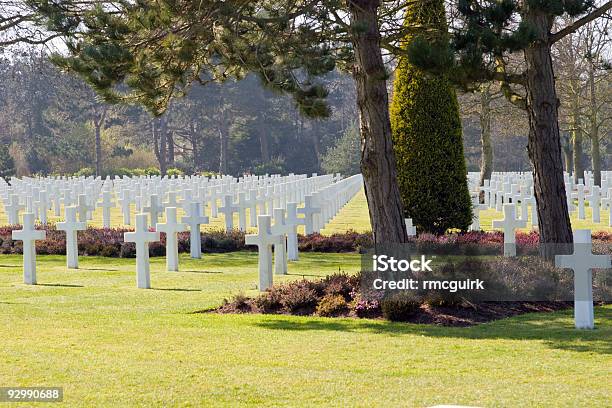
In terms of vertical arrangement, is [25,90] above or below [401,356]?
above

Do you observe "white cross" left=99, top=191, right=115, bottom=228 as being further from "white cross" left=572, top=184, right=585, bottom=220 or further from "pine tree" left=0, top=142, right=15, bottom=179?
"pine tree" left=0, top=142, right=15, bottom=179

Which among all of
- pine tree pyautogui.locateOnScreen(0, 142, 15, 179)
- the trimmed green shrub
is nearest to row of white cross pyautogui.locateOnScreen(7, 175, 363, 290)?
the trimmed green shrub

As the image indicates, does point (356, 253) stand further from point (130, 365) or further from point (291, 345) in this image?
point (130, 365)

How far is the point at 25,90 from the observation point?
73.8 metres

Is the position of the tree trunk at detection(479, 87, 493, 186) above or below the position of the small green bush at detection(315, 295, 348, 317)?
above

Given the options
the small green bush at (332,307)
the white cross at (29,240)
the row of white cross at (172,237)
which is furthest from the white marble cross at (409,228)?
the small green bush at (332,307)

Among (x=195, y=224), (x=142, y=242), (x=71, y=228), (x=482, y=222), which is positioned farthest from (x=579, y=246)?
(x=482, y=222)

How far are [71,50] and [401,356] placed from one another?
636 cm

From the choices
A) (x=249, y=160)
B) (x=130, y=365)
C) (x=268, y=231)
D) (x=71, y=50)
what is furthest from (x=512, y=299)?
(x=249, y=160)

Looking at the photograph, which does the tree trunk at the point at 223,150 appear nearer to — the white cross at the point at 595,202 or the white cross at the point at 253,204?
the white cross at the point at 253,204

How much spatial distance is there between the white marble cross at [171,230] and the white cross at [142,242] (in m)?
1.37

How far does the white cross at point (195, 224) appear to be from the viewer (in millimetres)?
16375

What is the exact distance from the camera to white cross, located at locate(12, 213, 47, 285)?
13.2 metres

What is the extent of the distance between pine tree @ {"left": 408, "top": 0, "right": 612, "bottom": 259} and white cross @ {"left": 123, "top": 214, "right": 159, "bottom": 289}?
415 centimetres
